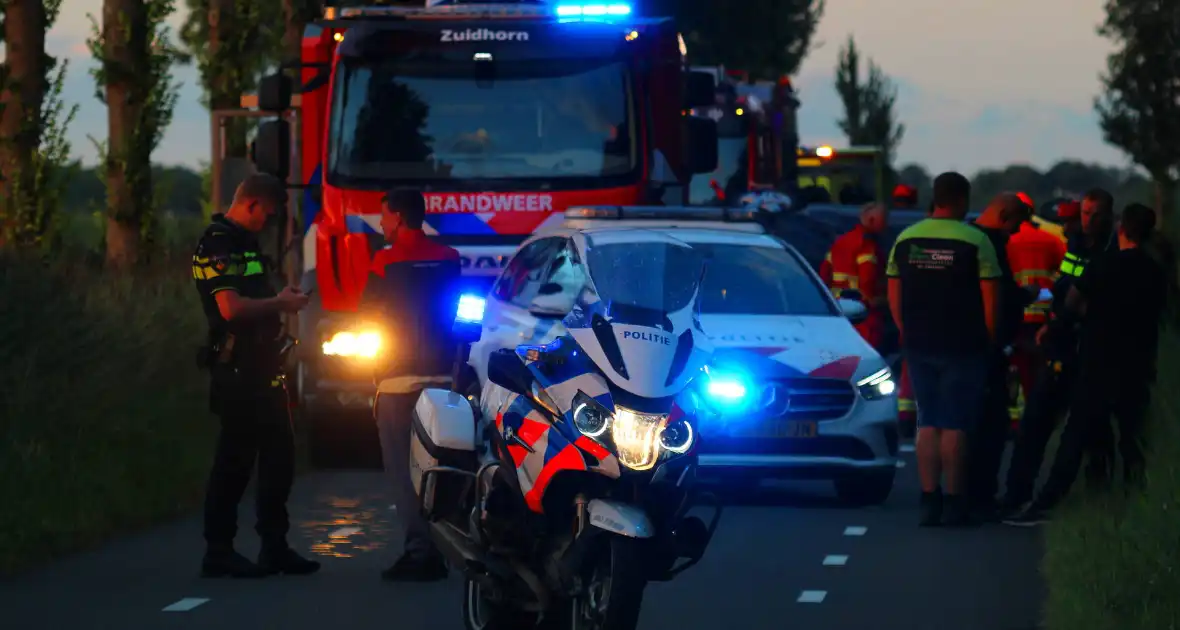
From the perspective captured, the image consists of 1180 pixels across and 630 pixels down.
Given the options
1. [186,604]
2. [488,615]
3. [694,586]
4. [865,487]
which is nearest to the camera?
[488,615]

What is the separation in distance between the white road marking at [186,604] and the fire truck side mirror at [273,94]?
704 centimetres

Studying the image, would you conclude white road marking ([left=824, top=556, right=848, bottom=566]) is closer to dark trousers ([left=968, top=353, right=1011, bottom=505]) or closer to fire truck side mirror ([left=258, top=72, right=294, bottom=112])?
dark trousers ([left=968, top=353, right=1011, bottom=505])

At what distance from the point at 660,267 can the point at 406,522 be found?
10.5 feet

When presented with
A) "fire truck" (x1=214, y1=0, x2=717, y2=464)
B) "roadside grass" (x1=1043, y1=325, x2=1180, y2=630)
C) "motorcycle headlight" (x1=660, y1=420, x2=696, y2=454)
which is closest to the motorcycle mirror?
"motorcycle headlight" (x1=660, y1=420, x2=696, y2=454)

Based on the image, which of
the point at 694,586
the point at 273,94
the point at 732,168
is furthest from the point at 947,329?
the point at 732,168

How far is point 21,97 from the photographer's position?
23.1 meters

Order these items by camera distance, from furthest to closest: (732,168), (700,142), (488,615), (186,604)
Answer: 1. (732,168)
2. (700,142)
3. (186,604)
4. (488,615)

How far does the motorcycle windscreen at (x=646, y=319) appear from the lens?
317 inches

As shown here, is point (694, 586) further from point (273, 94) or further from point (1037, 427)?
point (273, 94)

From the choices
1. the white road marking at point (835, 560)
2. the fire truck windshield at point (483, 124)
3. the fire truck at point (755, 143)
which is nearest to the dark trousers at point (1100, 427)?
the white road marking at point (835, 560)

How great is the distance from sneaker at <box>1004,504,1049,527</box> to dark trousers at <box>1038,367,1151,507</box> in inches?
6.0

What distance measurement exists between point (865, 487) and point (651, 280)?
657cm

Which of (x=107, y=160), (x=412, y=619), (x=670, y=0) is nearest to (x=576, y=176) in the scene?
(x=412, y=619)

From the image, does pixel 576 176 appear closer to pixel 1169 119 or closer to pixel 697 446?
pixel 697 446
